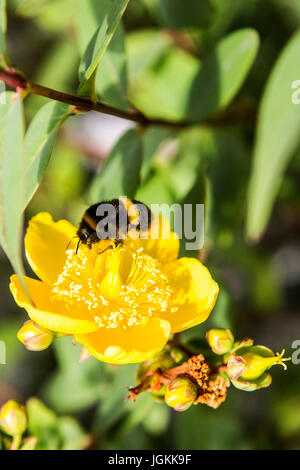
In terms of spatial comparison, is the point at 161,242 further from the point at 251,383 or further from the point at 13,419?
the point at 13,419

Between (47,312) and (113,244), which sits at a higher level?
(113,244)

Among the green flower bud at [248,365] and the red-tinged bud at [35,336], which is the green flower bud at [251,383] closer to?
the green flower bud at [248,365]

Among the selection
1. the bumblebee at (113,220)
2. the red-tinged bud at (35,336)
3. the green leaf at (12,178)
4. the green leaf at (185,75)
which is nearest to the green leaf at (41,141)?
the green leaf at (12,178)

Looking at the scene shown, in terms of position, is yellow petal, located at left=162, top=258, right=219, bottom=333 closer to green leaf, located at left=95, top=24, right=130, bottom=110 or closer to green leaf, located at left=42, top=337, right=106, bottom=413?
green leaf, located at left=95, top=24, right=130, bottom=110

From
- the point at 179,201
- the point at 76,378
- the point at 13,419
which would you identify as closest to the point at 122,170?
the point at 179,201

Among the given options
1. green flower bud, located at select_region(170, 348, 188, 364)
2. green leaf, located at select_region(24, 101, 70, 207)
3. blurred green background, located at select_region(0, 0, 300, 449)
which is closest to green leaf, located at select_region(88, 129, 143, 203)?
blurred green background, located at select_region(0, 0, 300, 449)

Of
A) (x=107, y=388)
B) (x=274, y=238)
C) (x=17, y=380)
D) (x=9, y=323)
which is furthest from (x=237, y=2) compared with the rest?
(x=17, y=380)
